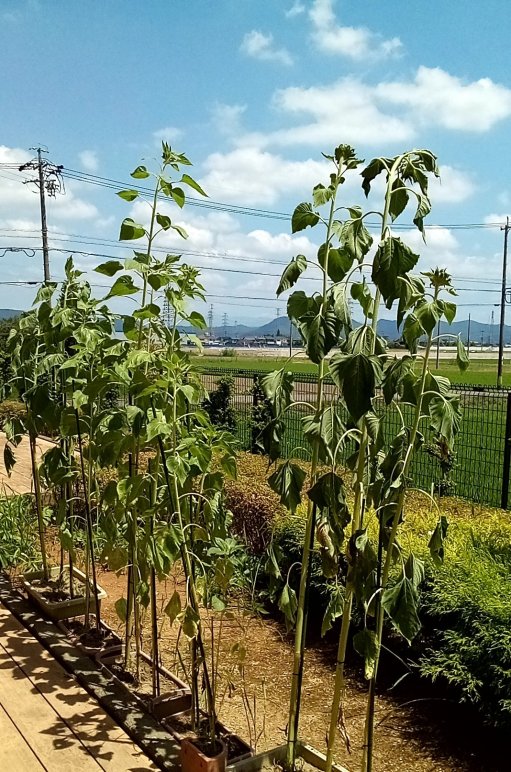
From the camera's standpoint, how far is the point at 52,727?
2324mm

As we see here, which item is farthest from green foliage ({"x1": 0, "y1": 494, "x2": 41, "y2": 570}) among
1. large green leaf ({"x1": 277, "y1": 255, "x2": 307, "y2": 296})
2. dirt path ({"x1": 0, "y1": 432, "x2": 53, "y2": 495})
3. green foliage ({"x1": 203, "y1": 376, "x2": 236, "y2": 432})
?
green foliage ({"x1": 203, "y1": 376, "x2": 236, "y2": 432})

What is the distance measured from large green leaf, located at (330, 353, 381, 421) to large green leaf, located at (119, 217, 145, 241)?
3.51ft

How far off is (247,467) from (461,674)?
267 centimetres

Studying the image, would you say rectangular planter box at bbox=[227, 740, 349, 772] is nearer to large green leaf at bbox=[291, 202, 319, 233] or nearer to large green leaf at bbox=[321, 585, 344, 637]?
large green leaf at bbox=[321, 585, 344, 637]

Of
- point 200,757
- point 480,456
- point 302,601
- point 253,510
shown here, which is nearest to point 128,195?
point 302,601

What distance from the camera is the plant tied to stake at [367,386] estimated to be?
1452 millimetres

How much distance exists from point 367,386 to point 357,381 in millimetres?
23

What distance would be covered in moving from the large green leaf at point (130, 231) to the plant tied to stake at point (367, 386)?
2.23 feet

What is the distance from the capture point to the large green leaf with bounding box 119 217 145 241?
2.21 m

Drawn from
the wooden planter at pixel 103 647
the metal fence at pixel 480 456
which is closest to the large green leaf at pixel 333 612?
the wooden planter at pixel 103 647

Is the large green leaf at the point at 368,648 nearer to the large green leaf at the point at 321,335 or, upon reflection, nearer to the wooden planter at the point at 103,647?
the large green leaf at the point at 321,335

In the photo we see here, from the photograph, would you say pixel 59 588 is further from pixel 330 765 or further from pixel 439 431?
pixel 439 431

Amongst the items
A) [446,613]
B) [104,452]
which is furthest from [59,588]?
[446,613]

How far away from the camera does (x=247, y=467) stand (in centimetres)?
486
